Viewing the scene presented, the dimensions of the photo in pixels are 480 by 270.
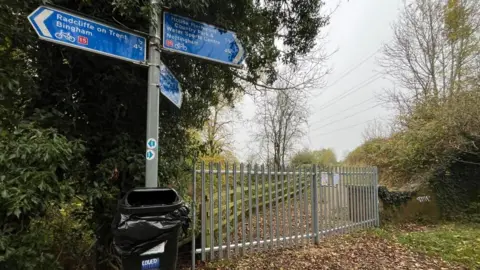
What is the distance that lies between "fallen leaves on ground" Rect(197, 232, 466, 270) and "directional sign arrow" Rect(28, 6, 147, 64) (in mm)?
2934

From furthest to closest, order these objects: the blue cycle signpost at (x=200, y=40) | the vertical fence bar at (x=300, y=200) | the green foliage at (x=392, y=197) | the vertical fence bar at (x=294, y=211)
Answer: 1. the green foliage at (x=392, y=197)
2. the vertical fence bar at (x=300, y=200)
3. the vertical fence bar at (x=294, y=211)
4. the blue cycle signpost at (x=200, y=40)

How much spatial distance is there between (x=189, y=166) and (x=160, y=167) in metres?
0.72

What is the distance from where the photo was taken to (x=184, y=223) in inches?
104

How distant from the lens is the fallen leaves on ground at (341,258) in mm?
4707

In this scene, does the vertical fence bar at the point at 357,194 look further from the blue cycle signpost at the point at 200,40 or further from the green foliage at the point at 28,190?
the green foliage at the point at 28,190

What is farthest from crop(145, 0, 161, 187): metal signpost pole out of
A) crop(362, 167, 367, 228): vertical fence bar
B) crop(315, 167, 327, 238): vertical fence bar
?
crop(362, 167, 367, 228): vertical fence bar

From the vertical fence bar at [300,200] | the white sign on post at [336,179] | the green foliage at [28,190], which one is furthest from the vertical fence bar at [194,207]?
the white sign on post at [336,179]

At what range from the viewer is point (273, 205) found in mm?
6379

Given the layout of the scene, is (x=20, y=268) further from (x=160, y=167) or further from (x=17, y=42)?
(x=17, y=42)

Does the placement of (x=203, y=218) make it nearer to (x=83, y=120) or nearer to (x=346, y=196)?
(x=83, y=120)

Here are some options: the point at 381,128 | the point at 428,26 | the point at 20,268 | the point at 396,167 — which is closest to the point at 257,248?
the point at 20,268

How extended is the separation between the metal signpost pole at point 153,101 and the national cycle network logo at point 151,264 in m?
0.69

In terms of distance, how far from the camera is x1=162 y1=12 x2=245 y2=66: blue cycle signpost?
3.17 metres

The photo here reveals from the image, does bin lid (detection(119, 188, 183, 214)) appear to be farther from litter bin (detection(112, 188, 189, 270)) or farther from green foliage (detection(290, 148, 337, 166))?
green foliage (detection(290, 148, 337, 166))
